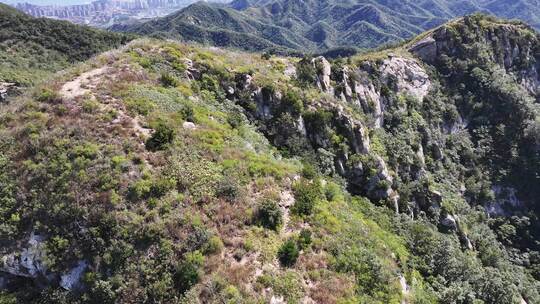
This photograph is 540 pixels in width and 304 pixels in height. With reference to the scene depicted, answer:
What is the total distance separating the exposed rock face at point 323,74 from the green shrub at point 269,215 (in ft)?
89.4

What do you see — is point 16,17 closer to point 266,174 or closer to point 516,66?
point 266,174

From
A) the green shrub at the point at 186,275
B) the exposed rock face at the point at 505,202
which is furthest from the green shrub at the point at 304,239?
the exposed rock face at the point at 505,202

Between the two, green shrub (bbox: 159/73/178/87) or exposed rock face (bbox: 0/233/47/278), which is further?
green shrub (bbox: 159/73/178/87)

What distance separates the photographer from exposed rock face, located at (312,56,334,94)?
45.8m

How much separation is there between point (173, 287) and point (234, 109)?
1898cm

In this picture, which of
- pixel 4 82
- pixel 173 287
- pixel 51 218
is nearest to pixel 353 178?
pixel 173 287

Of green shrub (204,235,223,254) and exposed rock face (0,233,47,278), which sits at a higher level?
green shrub (204,235,223,254)

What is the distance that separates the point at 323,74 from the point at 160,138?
2907 cm

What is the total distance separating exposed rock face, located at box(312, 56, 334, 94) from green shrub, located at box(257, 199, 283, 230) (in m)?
27.3

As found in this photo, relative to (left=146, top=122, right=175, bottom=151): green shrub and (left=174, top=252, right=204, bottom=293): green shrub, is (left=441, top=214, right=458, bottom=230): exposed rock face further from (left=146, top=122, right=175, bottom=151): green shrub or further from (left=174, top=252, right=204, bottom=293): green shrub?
(left=174, top=252, right=204, bottom=293): green shrub

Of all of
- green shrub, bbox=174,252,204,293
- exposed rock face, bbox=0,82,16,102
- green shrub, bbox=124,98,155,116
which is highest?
green shrub, bbox=124,98,155,116

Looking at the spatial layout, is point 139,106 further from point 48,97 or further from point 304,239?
point 304,239

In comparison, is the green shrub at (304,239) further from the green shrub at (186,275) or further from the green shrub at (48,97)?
the green shrub at (48,97)

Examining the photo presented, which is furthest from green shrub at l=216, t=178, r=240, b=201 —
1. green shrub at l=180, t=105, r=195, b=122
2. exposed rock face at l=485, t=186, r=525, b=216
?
exposed rock face at l=485, t=186, r=525, b=216
